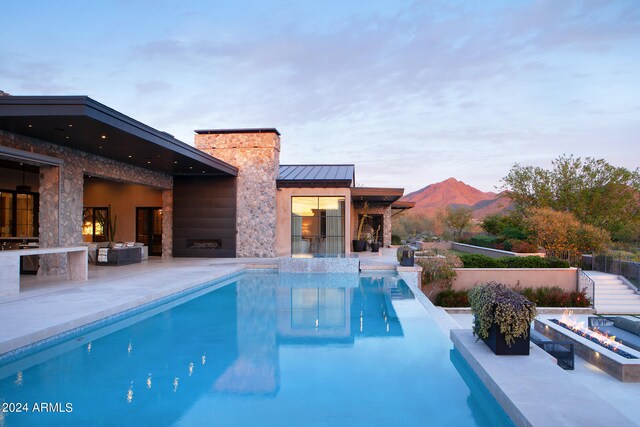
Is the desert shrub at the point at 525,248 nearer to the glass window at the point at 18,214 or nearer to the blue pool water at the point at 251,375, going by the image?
the blue pool water at the point at 251,375

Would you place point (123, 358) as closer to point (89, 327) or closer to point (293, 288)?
point (89, 327)

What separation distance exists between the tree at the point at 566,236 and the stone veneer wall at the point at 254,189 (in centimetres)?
1080

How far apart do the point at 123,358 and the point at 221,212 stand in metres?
12.6

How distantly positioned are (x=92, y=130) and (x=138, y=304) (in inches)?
154

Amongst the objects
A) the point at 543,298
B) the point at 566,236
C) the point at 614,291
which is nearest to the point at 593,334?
the point at 543,298

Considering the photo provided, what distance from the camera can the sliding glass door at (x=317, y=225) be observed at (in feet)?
58.5

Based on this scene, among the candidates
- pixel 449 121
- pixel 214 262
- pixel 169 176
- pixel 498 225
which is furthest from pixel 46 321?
pixel 498 225

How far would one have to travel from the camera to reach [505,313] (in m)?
4.46

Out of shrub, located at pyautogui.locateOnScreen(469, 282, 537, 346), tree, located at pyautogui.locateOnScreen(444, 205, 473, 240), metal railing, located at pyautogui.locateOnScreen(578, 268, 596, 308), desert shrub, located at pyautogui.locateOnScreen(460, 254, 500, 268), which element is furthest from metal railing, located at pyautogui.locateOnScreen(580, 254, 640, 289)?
tree, located at pyautogui.locateOnScreen(444, 205, 473, 240)

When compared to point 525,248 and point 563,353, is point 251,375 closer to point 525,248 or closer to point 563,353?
point 563,353

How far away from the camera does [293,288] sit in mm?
11180

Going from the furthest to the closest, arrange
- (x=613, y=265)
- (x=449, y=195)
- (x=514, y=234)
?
(x=449, y=195) → (x=514, y=234) → (x=613, y=265)

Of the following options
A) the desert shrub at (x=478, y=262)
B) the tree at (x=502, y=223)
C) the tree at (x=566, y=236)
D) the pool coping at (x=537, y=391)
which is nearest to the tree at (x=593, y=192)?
the tree at (x=502, y=223)

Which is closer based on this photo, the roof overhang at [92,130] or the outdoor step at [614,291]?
the roof overhang at [92,130]
